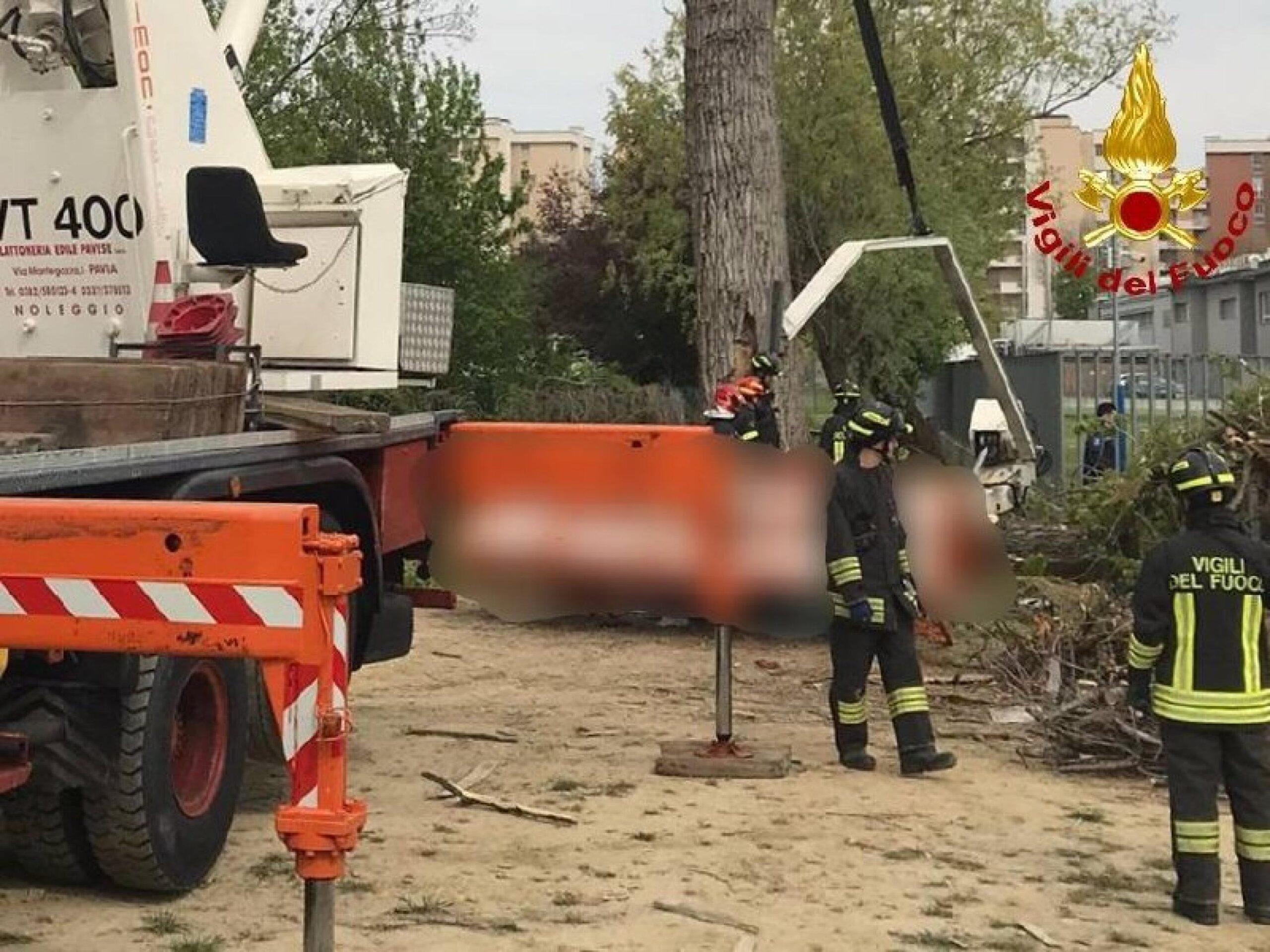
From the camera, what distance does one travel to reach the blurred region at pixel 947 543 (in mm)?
8773

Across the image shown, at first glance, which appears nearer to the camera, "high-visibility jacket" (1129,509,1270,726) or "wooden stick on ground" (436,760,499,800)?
"high-visibility jacket" (1129,509,1270,726)

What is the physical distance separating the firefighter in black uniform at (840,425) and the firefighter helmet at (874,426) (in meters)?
0.11

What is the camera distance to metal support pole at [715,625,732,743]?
315 inches

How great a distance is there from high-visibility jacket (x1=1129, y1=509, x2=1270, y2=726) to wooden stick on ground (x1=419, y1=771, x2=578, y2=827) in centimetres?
240

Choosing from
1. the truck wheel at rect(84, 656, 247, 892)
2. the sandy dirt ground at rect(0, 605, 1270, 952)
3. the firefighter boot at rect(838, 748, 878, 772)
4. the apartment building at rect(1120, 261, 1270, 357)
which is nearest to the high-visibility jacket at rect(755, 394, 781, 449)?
the sandy dirt ground at rect(0, 605, 1270, 952)

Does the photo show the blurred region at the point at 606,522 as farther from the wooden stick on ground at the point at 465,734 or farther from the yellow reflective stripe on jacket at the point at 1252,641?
the yellow reflective stripe on jacket at the point at 1252,641

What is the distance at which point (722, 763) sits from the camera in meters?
7.89

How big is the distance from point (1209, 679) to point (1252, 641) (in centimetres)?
22

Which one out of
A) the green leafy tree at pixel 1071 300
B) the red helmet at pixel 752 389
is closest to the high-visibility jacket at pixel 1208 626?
the red helmet at pixel 752 389

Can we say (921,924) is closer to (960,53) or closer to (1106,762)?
(1106,762)

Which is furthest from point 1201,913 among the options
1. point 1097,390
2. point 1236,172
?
point 1236,172

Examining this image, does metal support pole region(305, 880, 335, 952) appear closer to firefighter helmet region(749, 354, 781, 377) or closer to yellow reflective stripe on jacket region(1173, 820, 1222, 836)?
yellow reflective stripe on jacket region(1173, 820, 1222, 836)

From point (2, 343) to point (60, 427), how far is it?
51.7 inches

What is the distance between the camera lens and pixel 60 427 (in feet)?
18.0
